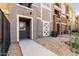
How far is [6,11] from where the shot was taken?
257cm

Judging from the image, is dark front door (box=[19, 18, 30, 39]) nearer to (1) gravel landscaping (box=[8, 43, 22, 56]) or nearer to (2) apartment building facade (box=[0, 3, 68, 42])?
(2) apartment building facade (box=[0, 3, 68, 42])

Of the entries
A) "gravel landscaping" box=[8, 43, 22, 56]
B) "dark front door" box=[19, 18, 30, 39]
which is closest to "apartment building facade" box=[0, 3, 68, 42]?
"dark front door" box=[19, 18, 30, 39]

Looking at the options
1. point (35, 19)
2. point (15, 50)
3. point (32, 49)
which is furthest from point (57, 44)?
point (15, 50)

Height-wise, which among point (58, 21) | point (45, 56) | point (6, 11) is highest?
point (6, 11)

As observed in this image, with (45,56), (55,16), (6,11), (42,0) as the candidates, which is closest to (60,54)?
(45,56)

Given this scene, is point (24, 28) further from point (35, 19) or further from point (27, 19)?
point (35, 19)

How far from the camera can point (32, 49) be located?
250cm

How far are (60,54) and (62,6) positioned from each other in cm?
90

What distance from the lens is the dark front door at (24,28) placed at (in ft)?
8.28

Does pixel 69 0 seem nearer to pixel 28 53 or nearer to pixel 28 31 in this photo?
pixel 28 31

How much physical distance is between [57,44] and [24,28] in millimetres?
662

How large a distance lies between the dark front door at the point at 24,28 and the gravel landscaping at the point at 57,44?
0.71 ft

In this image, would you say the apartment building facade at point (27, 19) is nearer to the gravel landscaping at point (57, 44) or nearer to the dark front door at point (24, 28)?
the dark front door at point (24, 28)

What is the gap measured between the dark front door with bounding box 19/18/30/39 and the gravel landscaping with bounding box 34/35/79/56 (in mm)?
217
